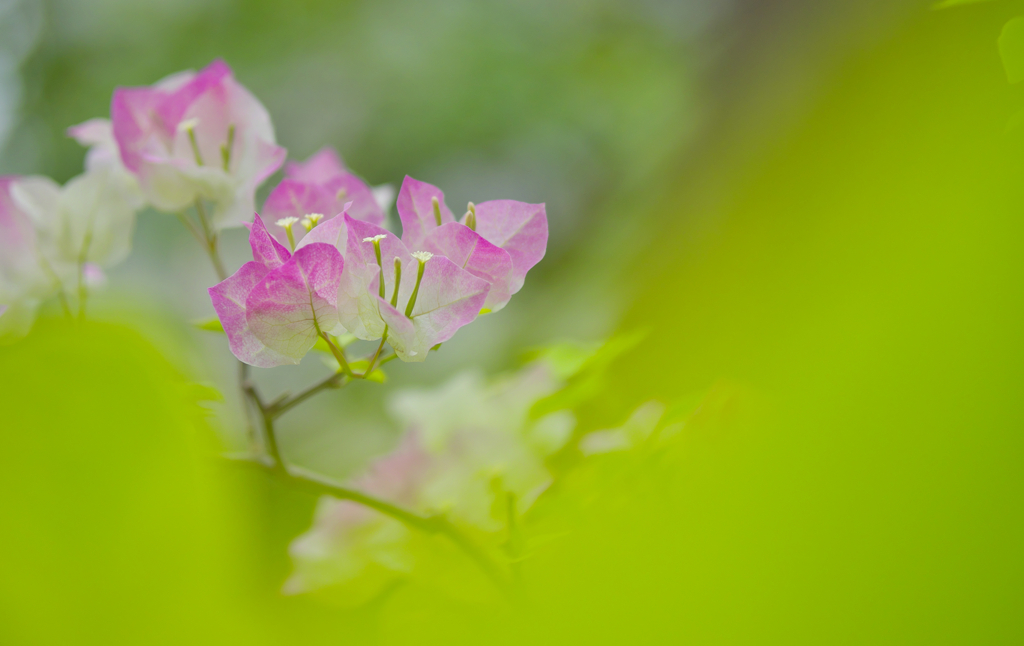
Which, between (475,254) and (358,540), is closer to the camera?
(475,254)

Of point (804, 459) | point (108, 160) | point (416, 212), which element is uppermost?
point (108, 160)

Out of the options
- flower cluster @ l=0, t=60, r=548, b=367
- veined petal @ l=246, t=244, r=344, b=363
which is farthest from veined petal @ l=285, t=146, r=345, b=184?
veined petal @ l=246, t=244, r=344, b=363

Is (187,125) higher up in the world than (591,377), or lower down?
higher up

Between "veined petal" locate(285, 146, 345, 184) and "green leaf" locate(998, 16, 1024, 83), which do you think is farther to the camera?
"veined petal" locate(285, 146, 345, 184)

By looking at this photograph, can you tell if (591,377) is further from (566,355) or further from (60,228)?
(60,228)

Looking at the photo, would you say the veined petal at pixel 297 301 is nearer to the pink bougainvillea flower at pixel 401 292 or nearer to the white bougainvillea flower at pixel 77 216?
the pink bougainvillea flower at pixel 401 292

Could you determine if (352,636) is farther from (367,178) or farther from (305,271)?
(367,178)

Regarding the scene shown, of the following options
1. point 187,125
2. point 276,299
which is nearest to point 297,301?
point 276,299

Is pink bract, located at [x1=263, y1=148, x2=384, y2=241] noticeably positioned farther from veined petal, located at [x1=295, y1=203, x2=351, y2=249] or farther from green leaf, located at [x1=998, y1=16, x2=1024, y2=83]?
green leaf, located at [x1=998, y1=16, x2=1024, y2=83]
